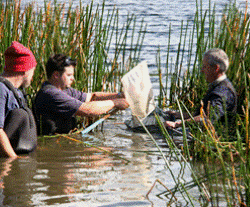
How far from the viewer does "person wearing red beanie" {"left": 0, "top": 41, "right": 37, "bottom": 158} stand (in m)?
4.08

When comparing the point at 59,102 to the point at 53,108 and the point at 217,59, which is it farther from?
the point at 217,59

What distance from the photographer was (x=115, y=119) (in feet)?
20.6

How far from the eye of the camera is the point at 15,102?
4.18 meters

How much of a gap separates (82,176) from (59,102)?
1240 mm

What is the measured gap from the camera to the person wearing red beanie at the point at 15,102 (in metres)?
4.08

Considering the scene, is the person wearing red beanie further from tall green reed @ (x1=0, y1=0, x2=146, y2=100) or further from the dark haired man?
tall green reed @ (x1=0, y1=0, x2=146, y2=100)

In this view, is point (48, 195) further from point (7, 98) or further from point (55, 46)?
point (55, 46)

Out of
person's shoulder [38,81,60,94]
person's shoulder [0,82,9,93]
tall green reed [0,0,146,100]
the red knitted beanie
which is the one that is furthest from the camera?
tall green reed [0,0,146,100]

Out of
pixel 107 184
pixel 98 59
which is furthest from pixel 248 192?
pixel 98 59

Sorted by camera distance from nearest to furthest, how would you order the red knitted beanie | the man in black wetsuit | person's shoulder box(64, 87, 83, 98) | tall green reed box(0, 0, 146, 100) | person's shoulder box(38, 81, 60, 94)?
the red knitted beanie
the man in black wetsuit
person's shoulder box(38, 81, 60, 94)
person's shoulder box(64, 87, 83, 98)
tall green reed box(0, 0, 146, 100)

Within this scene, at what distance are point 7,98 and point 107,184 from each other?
3.69ft

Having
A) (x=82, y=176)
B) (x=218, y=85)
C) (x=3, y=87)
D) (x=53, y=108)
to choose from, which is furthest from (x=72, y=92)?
(x=82, y=176)

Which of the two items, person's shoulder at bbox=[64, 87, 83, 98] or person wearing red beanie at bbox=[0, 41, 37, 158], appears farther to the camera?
person's shoulder at bbox=[64, 87, 83, 98]

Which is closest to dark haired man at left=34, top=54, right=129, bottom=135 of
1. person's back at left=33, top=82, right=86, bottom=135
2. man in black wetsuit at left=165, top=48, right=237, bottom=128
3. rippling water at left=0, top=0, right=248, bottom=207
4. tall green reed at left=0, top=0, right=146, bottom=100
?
person's back at left=33, top=82, right=86, bottom=135
